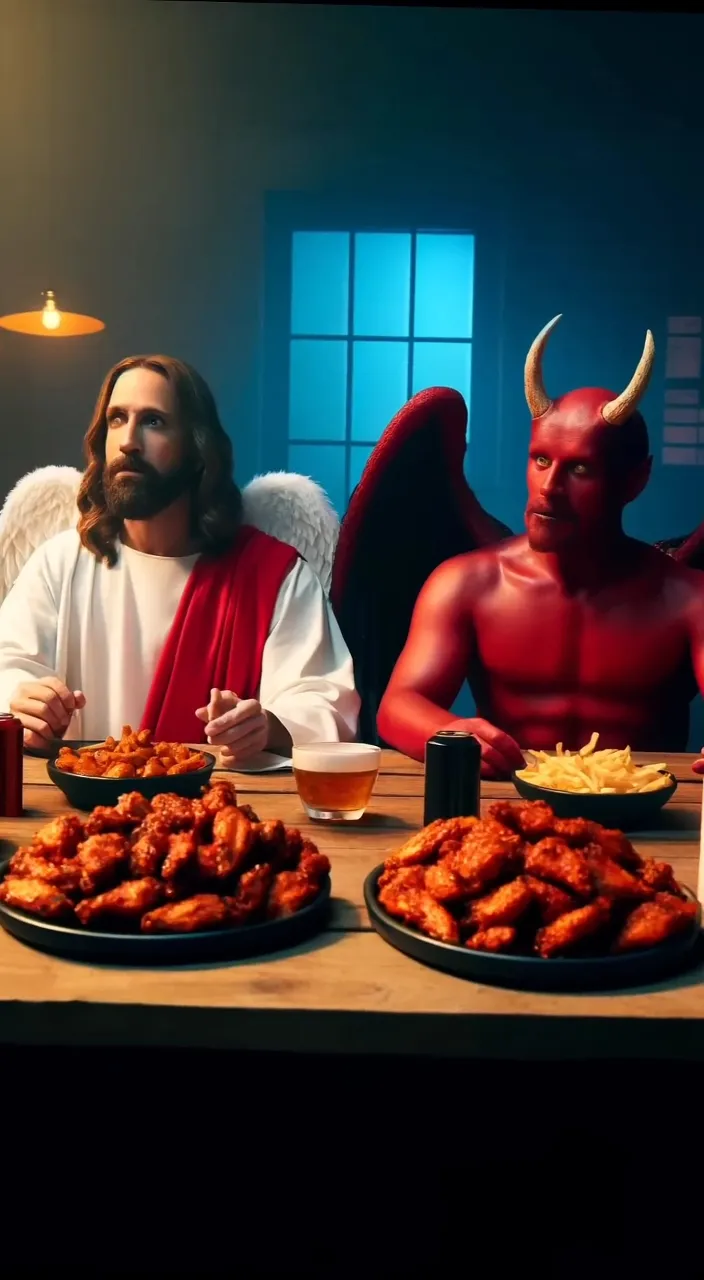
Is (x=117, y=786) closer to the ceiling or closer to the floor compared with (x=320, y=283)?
closer to the floor

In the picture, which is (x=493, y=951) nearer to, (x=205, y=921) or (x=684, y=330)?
(x=205, y=921)

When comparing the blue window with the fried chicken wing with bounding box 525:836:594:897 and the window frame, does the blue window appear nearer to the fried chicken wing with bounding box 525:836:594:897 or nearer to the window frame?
the window frame

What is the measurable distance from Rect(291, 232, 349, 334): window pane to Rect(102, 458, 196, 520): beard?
50cm

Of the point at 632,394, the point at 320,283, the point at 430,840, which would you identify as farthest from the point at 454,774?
the point at 320,283

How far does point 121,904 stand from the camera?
3.24ft

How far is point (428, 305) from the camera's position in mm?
2613

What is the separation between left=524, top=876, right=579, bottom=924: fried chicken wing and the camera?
0.96 m

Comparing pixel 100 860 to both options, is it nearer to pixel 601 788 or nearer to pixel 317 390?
pixel 601 788

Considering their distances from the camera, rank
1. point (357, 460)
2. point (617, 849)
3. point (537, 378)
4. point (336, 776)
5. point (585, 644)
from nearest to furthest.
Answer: point (617, 849) → point (336, 776) → point (585, 644) → point (537, 378) → point (357, 460)

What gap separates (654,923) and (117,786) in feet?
2.70

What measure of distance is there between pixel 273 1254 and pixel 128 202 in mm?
2437

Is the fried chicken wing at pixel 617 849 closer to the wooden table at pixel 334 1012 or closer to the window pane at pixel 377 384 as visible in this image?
the wooden table at pixel 334 1012

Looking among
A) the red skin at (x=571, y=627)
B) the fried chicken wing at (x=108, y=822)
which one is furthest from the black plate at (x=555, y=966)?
the red skin at (x=571, y=627)

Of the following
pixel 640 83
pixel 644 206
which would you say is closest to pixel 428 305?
pixel 644 206
